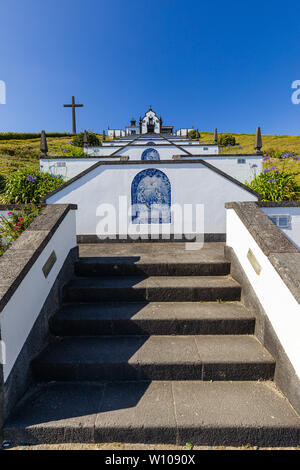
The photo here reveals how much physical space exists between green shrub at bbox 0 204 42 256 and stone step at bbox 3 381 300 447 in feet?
8.99

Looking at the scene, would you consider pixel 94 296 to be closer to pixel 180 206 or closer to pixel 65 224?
pixel 65 224

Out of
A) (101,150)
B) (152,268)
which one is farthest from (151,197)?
(101,150)

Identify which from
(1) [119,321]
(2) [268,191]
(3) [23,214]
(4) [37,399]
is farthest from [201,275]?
(2) [268,191]

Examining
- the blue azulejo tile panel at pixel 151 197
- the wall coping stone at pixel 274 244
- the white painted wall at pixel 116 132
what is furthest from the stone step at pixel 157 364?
the white painted wall at pixel 116 132

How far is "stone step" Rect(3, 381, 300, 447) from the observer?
6.42ft

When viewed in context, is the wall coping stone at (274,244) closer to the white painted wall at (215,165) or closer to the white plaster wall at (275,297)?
the white plaster wall at (275,297)

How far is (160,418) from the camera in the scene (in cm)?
201

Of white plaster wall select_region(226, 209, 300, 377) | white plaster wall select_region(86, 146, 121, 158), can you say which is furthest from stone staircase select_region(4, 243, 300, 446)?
white plaster wall select_region(86, 146, 121, 158)

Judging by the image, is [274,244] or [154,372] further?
[274,244]

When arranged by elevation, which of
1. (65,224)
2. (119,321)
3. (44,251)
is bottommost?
(119,321)

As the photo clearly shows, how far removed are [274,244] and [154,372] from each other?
2.18 m

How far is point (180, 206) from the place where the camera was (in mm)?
6035

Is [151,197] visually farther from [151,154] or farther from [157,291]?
[151,154]

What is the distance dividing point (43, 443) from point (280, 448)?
217 centimetres
